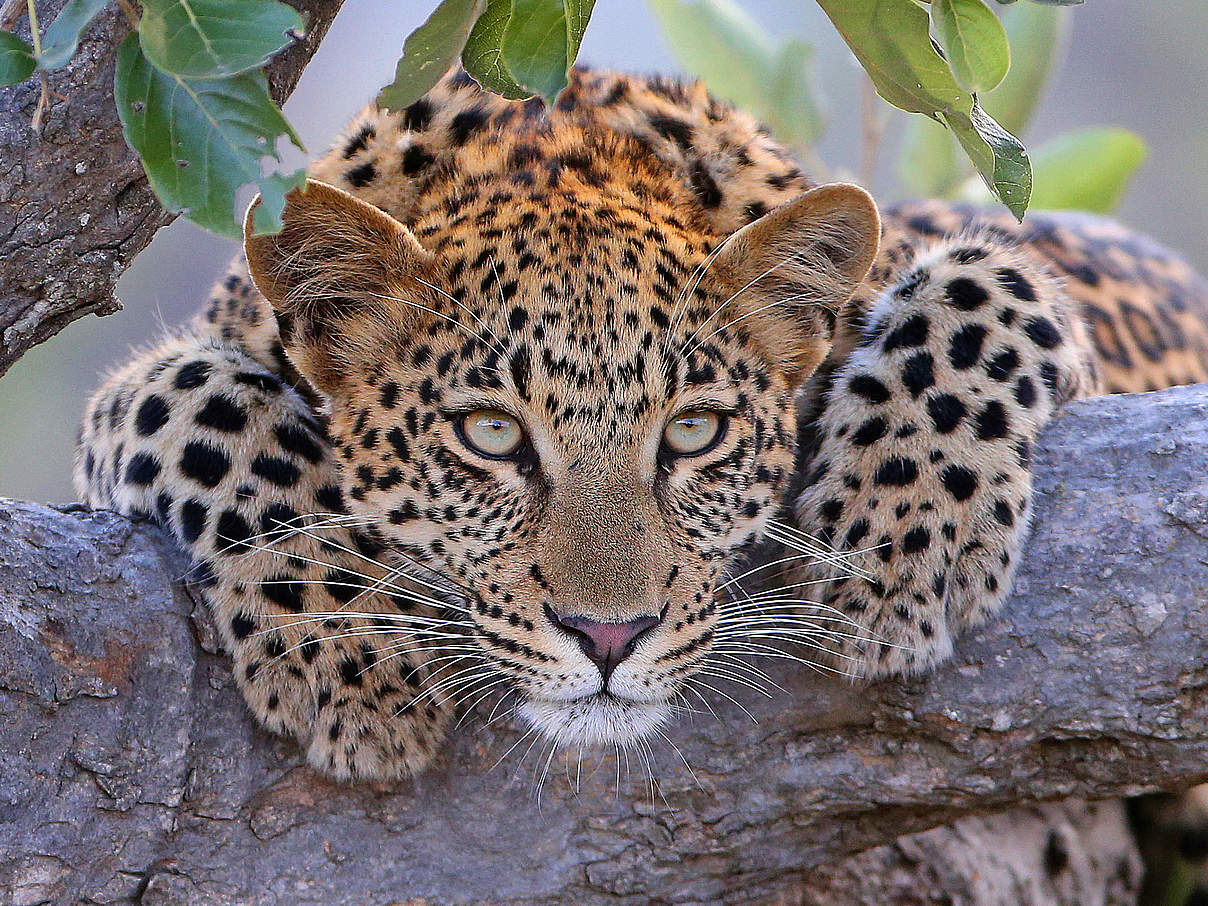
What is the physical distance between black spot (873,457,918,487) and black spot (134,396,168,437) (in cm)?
197

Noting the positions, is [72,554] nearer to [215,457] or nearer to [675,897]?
[215,457]

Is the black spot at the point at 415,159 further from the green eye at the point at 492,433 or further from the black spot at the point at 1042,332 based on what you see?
the black spot at the point at 1042,332

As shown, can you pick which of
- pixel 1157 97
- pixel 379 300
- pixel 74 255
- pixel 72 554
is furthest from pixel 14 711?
pixel 1157 97

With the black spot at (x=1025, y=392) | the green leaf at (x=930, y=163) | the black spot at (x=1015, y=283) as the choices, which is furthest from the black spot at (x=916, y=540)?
the green leaf at (x=930, y=163)

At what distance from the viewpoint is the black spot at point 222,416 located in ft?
12.1

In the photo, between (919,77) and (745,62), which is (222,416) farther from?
(745,62)

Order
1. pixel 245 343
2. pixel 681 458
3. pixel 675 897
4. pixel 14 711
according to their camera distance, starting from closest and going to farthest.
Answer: pixel 14 711
pixel 681 458
pixel 675 897
pixel 245 343

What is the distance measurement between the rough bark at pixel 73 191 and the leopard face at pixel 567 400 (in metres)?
0.32

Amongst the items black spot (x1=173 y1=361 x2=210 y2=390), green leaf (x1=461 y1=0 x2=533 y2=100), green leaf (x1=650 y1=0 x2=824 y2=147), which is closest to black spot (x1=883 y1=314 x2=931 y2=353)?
green leaf (x1=461 y1=0 x2=533 y2=100)

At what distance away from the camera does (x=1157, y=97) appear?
17797 mm

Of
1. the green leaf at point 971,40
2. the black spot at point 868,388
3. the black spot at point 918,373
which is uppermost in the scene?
the green leaf at point 971,40

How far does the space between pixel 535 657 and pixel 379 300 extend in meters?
1.05

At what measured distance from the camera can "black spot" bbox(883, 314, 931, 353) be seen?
12.8 feet

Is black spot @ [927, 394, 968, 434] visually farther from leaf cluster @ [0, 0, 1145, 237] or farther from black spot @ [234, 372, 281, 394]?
black spot @ [234, 372, 281, 394]
